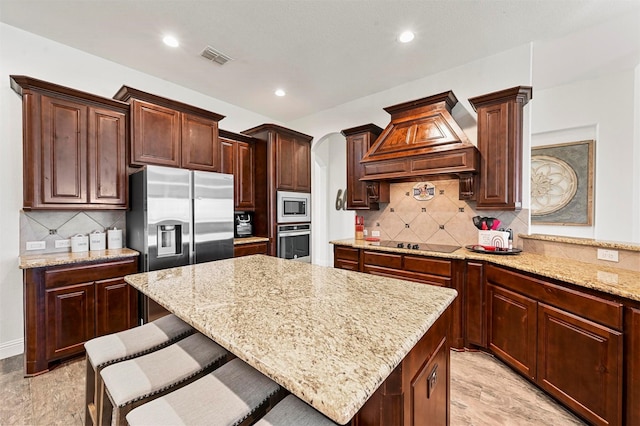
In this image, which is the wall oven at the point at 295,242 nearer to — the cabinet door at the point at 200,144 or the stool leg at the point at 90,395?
the cabinet door at the point at 200,144

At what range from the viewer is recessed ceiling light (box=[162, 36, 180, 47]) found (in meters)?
2.73

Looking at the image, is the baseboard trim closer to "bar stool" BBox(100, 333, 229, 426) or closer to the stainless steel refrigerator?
the stainless steel refrigerator

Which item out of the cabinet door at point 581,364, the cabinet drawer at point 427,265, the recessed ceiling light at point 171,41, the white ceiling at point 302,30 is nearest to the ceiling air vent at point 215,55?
the white ceiling at point 302,30

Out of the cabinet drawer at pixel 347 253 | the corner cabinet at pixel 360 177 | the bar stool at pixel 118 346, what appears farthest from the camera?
the corner cabinet at pixel 360 177

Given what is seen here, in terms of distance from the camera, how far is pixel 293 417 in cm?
86

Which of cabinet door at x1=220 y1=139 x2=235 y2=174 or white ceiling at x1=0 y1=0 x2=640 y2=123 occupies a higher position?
white ceiling at x1=0 y1=0 x2=640 y2=123

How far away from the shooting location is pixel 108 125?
110 inches

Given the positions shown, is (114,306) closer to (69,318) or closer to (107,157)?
(69,318)

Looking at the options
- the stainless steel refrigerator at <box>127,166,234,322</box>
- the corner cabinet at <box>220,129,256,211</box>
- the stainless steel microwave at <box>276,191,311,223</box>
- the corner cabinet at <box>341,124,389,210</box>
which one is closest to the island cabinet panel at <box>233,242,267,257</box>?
the stainless steel refrigerator at <box>127,166,234,322</box>

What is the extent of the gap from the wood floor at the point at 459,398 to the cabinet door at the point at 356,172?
2154mm

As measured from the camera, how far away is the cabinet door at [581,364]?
5.06ft

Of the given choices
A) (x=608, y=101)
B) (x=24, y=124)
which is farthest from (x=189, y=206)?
(x=608, y=101)

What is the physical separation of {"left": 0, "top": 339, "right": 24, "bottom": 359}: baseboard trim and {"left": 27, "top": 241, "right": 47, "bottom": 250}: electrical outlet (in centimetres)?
87

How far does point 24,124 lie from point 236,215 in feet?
7.96
